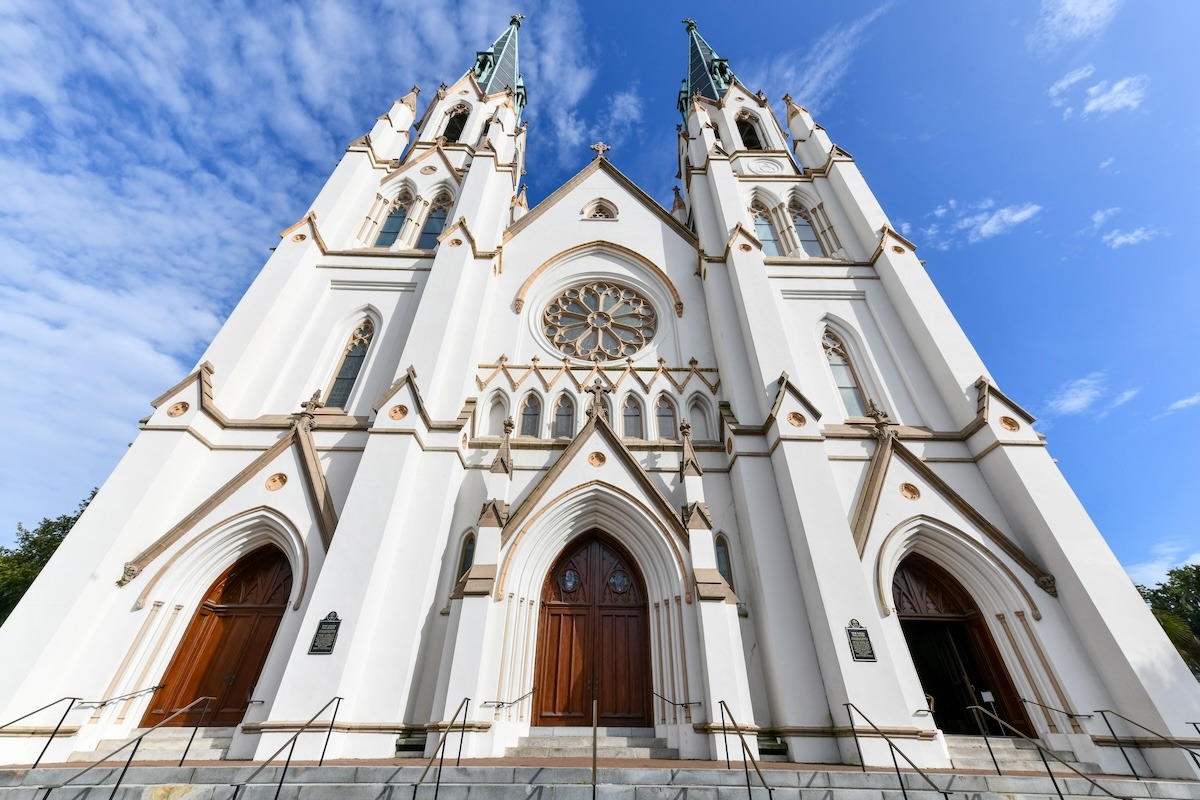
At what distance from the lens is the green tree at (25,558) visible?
21578 mm

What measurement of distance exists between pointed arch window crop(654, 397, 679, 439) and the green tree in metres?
23.6

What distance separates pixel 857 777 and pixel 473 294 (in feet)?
36.9

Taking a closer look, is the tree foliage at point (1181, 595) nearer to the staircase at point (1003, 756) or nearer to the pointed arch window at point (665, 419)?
the staircase at point (1003, 756)

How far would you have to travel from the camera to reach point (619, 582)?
30.4 feet

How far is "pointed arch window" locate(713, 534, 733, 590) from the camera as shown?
8898 mm

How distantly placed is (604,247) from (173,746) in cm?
1378

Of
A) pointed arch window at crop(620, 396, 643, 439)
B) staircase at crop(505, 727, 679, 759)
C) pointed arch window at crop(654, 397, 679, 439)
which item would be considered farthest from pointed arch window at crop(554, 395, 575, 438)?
staircase at crop(505, 727, 679, 759)

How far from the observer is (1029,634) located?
804cm

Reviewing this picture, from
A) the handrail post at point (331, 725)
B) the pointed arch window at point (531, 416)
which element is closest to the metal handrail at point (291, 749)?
the handrail post at point (331, 725)

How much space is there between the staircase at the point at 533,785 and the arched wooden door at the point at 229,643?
8.43 feet

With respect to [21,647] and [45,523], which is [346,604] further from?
[45,523]

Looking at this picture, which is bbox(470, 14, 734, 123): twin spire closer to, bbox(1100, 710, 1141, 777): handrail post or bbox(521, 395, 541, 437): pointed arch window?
bbox(521, 395, 541, 437): pointed arch window

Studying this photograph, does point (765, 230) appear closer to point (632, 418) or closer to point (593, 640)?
point (632, 418)

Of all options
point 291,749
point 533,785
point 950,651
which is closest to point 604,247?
point 950,651
